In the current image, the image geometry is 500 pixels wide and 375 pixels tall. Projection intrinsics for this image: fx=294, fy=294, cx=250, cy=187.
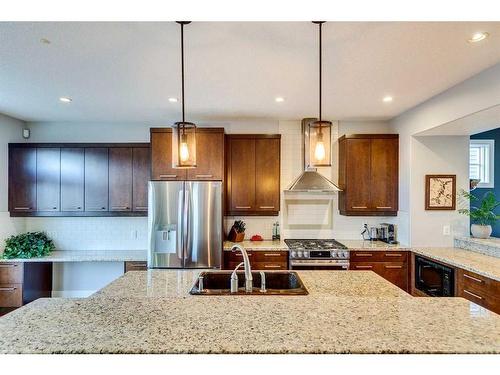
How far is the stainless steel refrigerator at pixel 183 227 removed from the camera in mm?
3676

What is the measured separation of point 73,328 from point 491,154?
652cm

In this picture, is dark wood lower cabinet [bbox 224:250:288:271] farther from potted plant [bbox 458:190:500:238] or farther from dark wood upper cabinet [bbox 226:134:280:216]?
potted plant [bbox 458:190:500:238]

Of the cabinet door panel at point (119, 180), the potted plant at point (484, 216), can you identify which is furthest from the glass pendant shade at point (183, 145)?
the potted plant at point (484, 216)

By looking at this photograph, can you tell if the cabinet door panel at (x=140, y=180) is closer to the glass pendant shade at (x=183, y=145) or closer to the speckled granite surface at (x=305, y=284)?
the speckled granite surface at (x=305, y=284)

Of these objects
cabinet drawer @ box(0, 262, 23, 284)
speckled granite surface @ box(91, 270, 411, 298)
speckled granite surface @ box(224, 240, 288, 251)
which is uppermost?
speckled granite surface @ box(91, 270, 411, 298)

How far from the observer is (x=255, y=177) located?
420 cm

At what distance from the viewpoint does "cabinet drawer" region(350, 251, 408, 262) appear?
3.79 meters

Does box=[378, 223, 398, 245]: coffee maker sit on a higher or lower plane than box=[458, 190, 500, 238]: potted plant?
lower

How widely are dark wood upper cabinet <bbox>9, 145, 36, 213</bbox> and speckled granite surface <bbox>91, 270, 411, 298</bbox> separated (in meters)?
2.72

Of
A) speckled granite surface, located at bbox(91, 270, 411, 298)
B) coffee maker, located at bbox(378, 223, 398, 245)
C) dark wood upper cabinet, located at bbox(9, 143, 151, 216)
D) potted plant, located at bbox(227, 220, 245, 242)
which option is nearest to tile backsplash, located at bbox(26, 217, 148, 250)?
dark wood upper cabinet, located at bbox(9, 143, 151, 216)

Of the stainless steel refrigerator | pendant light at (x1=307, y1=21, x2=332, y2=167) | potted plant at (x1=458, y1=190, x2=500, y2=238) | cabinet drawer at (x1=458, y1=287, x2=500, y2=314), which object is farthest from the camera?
the stainless steel refrigerator

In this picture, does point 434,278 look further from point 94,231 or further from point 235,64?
point 94,231

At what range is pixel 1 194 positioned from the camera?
407 cm
